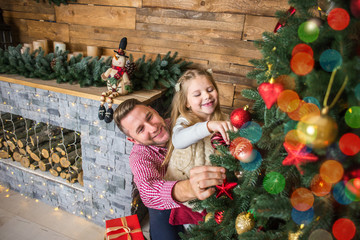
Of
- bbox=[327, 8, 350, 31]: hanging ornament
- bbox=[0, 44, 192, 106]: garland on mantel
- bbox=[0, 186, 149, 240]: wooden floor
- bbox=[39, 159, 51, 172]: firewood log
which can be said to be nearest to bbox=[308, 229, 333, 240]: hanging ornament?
bbox=[327, 8, 350, 31]: hanging ornament

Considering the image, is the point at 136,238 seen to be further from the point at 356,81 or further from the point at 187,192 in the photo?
the point at 356,81

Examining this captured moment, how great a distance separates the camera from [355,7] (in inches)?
21.2

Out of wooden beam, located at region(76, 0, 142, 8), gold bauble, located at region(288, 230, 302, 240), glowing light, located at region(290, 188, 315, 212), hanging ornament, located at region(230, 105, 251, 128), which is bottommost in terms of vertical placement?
gold bauble, located at region(288, 230, 302, 240)

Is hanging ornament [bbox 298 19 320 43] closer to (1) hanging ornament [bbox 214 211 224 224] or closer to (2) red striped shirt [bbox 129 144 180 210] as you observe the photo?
(1) hanging ornament [bbox 214 211 224 224]

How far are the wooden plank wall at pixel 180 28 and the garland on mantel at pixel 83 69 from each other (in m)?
0.25

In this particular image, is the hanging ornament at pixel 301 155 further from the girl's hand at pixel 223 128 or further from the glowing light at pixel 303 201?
the girl's hand at pixel 223 128

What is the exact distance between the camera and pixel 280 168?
0.70 meters

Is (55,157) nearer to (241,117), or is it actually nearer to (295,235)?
(241,117)

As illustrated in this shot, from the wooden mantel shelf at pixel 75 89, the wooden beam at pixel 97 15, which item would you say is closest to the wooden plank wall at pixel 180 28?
the wooden beam at pixel 97 15

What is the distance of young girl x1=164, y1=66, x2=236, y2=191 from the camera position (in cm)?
139

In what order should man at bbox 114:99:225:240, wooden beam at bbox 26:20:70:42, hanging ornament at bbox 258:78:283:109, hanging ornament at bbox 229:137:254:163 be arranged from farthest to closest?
wooden beam at bbox 26:20:70:42, man at bbox 114:99:225:240, hanging ornament at bbox 229:137:254:163, hanging ornament at bbox 258:78:283:109

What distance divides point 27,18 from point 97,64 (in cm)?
143

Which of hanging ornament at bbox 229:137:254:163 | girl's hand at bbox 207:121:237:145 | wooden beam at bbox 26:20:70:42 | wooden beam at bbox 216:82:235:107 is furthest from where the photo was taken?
wooden beam at bbox 26:20:70:42

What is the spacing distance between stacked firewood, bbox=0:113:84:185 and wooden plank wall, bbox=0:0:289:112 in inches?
36.2
